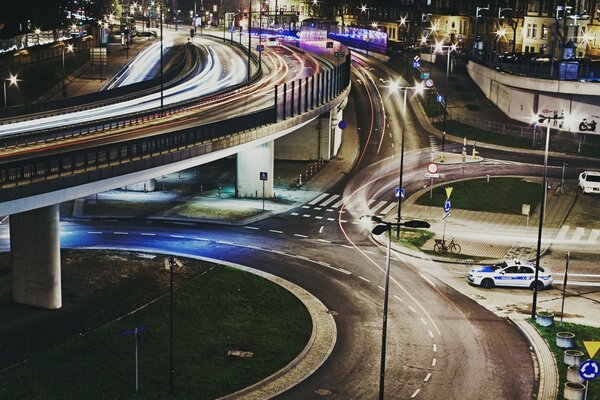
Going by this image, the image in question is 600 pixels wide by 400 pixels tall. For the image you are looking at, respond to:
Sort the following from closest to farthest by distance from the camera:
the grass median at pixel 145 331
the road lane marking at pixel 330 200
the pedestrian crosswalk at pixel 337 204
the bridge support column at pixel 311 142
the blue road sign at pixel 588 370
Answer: the blue road sign at pixel 588 370, the grass median at pixel 145 331, the pedestrian crosswalk at pixel 337 204, the road lane marking at pixel 330 200, the bridge support column at pixel 311 142

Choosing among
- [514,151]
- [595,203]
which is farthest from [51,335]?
[514,151]

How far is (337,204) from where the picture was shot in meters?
74.4

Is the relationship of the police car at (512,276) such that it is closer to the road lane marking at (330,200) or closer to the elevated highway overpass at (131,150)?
the elevated highway overpass at (131,150)

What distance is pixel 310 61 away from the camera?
409 ft

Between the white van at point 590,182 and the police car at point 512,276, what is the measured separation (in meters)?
24.9

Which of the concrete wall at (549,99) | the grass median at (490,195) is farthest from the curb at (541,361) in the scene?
the concrete wall at (549,99)

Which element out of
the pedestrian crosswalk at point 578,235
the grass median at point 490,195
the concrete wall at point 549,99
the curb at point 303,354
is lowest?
the curb at point 303,354

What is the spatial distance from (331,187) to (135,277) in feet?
100

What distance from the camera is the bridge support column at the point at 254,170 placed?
7356 cm

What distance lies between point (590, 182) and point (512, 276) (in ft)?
86.1

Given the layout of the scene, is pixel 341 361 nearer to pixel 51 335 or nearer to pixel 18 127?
pixel 51 335

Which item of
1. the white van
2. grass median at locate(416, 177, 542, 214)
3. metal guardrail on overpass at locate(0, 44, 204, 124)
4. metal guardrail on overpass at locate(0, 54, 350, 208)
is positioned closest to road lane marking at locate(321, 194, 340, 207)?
grass median at locate(416, 177, 542, 214)

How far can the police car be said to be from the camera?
54.1m

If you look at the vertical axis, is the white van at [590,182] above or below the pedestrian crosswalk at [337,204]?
above
